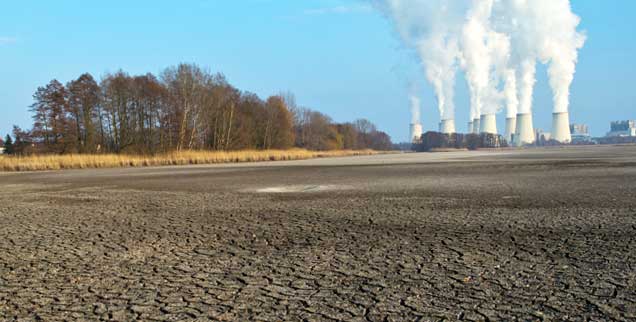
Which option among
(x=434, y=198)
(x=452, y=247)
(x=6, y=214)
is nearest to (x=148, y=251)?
(x=452, y=247)

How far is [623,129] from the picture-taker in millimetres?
157375

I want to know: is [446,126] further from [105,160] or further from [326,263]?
[326,263]

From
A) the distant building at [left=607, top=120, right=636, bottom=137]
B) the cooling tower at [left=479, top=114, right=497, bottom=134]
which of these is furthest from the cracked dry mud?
the distant building at [left=607, top=120, right=636, bottom=137]

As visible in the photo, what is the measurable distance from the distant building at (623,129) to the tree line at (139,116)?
142 meters

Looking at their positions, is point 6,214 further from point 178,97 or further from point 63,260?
point 178,97

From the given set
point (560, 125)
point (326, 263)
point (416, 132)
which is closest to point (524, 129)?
point (560, 125)

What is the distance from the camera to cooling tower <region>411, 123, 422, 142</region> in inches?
4322

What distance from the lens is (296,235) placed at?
4.58m

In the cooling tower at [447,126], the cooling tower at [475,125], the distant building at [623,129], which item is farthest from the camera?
the distant building at [623,129]

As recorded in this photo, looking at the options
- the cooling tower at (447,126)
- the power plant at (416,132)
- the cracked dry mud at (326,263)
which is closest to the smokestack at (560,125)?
the cooling tower at (447,126)

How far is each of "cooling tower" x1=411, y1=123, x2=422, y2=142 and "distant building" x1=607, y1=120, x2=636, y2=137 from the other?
77.2 metres

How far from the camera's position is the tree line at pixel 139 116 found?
36.0 meters

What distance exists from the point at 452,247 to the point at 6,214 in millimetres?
6291

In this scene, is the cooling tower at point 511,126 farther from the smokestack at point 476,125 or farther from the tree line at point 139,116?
the tree line at point 139,116
